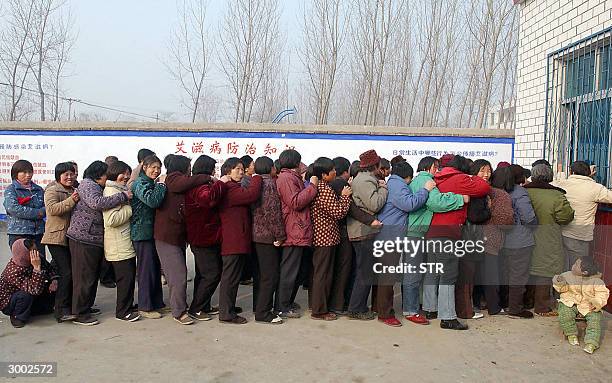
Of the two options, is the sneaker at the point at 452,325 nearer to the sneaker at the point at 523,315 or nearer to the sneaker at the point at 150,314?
the sneaker at the point at 523,315

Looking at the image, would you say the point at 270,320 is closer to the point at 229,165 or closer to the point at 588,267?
the point at 229,165

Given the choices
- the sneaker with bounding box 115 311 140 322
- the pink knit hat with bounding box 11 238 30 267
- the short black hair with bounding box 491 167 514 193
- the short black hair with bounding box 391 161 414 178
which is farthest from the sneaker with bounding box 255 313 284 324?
the short black hair with bounding box 491 167 514 193

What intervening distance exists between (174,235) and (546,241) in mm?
3366

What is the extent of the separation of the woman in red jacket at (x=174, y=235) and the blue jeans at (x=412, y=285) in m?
1.90

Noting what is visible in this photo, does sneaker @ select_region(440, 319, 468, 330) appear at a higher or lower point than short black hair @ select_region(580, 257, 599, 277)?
lower

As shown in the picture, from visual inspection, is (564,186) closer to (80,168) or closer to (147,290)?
(147,290)

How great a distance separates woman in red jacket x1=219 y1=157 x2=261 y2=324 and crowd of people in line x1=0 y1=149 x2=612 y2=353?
10 mm

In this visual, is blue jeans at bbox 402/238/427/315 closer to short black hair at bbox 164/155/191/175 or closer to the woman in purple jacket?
short black hair at bbox 164/155/191/175

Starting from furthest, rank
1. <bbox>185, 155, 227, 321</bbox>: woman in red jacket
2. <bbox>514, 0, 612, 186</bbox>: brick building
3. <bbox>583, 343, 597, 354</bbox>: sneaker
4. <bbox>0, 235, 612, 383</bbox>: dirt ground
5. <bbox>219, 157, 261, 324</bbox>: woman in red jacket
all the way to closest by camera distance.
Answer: <bbox>514, 0, 612, 186</bbox>: brick building → <bbox>219, 157, 261, 324</bbox>: woman in red jacket → <bbox>185, 155, 227, 321</bbox>: woman in red jacket → <bbox>583, 343, 597, 354</bbox>: sneaker → <bbox>0, 235, 612, 383</bbox>: dirt ground

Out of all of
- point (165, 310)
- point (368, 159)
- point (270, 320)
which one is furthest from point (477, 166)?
point (165, 310)

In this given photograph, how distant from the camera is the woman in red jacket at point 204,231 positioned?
3836 millimetres

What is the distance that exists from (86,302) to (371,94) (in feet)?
36.3

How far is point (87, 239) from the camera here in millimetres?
3912

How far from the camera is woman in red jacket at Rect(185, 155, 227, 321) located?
3.84m
